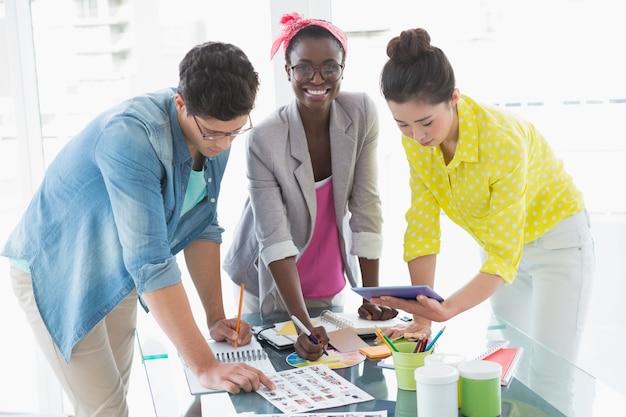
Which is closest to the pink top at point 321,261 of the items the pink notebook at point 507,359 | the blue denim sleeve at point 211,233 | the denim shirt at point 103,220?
the blue denim sleeve at point 211,233

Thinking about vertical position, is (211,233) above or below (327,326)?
above

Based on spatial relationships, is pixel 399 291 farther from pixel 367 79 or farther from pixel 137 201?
pixel 367 79

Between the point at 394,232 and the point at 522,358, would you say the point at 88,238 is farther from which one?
Result: the point at 394,232

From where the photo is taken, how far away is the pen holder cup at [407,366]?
4.85 feet

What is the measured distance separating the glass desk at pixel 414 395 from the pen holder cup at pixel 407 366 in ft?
0.06

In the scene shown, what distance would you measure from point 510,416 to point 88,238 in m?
1.02

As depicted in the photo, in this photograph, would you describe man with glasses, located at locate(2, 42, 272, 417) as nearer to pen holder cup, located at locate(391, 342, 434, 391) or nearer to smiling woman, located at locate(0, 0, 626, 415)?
pen holder cup, located at locate(391, 342, 434, 391)

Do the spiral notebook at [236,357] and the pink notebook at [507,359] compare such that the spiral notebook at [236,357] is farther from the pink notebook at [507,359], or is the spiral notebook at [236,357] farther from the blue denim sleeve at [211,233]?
the pink notebook at [507,359]

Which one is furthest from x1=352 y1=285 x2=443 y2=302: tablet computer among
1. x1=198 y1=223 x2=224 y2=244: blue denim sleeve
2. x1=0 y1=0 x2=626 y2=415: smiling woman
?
x1=0 y1=0 x2=626 y2=415: smiling woman

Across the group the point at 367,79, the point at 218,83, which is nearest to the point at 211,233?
the point at 218,83

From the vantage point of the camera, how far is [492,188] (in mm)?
1834

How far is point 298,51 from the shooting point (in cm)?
205

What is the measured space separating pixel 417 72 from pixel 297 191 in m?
0.54

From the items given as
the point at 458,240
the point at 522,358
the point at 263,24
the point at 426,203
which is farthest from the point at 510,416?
the point at 263,24
